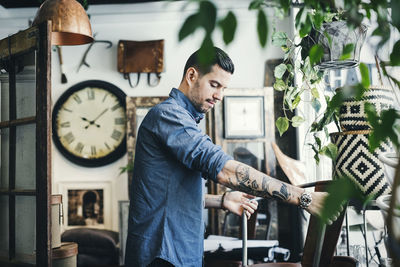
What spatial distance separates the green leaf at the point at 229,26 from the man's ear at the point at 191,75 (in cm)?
133

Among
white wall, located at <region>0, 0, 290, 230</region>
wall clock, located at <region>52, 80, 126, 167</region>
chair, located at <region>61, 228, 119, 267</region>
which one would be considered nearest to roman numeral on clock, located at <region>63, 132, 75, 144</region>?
wall clock, located at <region>52, 80, 126, 167</region>

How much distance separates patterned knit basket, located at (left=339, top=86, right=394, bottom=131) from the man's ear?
624 millimetres

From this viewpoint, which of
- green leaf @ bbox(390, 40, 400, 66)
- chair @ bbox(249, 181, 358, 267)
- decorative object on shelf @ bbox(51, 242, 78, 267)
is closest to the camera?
green leaf @ bbox(390, 40, 400, 66)

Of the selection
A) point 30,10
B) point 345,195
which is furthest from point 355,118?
point 30,10

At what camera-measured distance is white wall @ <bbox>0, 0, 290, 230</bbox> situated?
171 inches

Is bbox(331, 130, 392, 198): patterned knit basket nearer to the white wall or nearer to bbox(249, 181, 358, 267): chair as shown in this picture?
bbox(249, 181, 358, 267): chair

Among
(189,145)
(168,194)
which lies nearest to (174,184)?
(168,194)

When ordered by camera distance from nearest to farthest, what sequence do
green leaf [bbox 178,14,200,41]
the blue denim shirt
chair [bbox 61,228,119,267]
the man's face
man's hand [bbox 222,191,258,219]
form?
green leaf [bbox 178,14,200,41]
the blue denim shirt
man's hand [bbox 222,191,258,219]
the man's face
chair [bbox 61,228,119,267]

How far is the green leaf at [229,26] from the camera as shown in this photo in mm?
468

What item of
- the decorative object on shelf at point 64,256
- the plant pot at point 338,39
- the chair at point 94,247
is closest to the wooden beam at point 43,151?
the decorative object on shelf at point 64,256

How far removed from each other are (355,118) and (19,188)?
1579mm

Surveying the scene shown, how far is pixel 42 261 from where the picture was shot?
177 cm

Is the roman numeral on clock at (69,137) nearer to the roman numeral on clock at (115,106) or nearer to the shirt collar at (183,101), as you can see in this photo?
the roman numeral on clock at (115,106)

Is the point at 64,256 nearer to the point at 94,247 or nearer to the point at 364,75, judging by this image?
the point at 94,247
